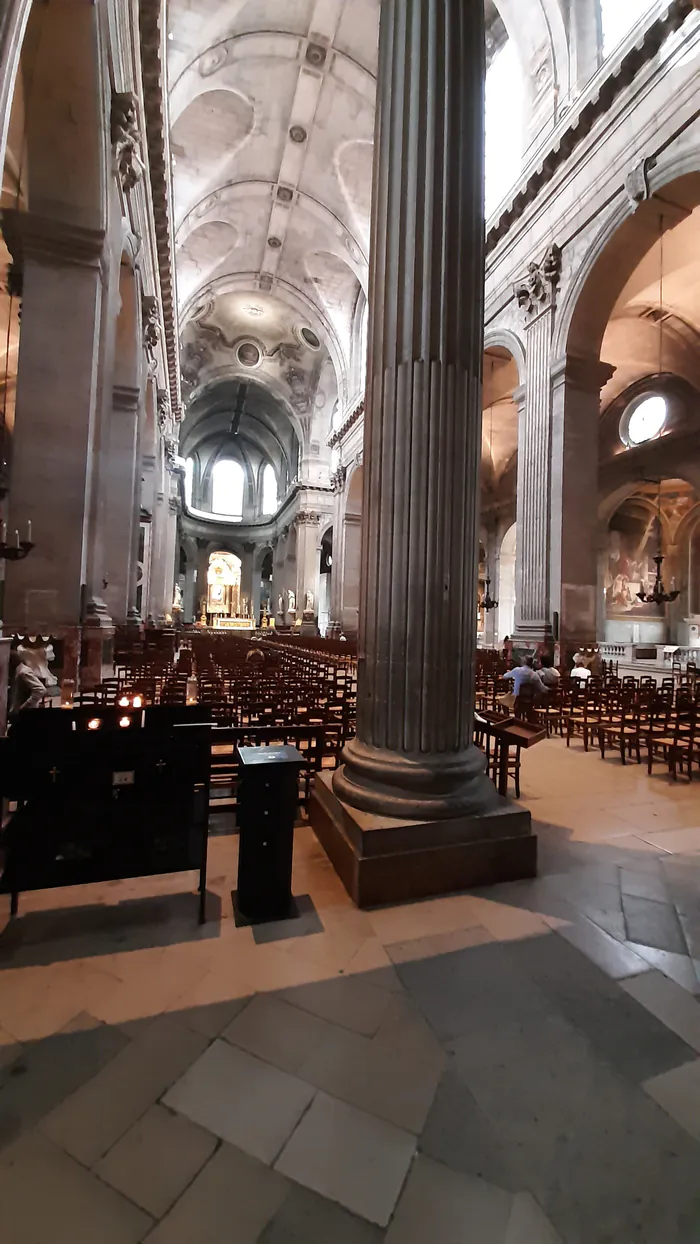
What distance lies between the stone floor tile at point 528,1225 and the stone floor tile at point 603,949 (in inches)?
45.3

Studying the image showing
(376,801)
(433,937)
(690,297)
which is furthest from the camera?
(690,297)

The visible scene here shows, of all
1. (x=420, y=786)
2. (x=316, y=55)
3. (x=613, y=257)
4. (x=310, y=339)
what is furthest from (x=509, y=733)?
(x=310, y=339)

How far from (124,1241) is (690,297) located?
72.3 feet

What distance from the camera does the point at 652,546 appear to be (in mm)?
25141

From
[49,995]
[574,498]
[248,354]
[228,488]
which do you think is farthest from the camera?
[228,488]

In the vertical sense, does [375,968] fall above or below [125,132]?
below

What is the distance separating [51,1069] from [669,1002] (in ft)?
7.55

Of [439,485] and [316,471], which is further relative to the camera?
[316,471]

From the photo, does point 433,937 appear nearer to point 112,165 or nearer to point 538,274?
point 112,165

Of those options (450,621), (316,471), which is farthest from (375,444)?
(316,471)

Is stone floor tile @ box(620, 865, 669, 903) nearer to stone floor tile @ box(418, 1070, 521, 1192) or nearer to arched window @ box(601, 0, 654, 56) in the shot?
stone floor tile @ box(418, 1070, 521, 1192)

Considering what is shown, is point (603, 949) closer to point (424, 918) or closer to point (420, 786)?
point (424, 918)

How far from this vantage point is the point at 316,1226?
1.35 metres

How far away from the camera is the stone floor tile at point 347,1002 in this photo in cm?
206
